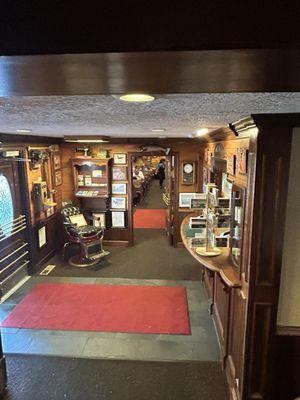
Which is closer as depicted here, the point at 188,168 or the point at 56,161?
the point at 56,161

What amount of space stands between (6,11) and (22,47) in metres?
0.06

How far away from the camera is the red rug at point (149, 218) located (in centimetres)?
876

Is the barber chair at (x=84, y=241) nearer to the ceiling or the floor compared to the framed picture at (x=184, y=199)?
nearer to the floor

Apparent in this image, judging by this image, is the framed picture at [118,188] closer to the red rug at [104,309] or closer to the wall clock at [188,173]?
the wall clock at [188,173]

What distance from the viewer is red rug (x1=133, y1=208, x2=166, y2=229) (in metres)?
8.76

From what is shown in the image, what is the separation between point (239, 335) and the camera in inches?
107

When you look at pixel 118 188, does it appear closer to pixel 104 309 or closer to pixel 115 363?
pixel 104 309

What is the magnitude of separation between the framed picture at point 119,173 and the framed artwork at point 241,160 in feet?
13.6

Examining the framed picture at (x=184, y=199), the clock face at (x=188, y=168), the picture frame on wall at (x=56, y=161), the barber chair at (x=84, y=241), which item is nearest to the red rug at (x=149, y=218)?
the framed picture at (x=184, y=199)

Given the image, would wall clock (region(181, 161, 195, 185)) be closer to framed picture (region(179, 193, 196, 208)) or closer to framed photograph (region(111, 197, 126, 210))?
framed picture (region(179, 193, 196, 208))

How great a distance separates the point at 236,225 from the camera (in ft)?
10.2

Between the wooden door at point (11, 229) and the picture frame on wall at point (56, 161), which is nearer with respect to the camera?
the wooden door at point (11, 229)

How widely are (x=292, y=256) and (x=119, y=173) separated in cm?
500

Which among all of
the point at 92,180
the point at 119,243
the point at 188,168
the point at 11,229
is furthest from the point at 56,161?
the point at 188,168
